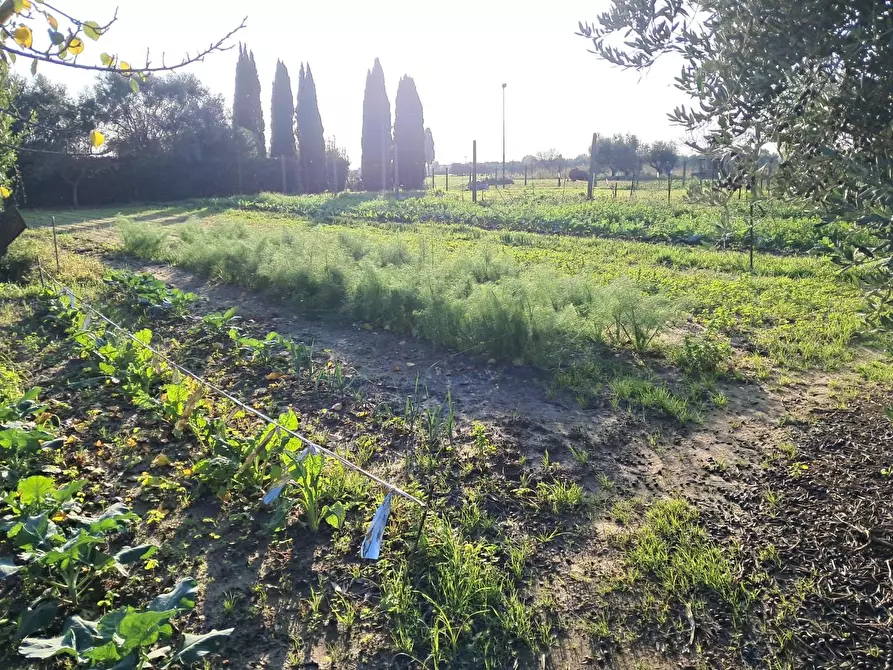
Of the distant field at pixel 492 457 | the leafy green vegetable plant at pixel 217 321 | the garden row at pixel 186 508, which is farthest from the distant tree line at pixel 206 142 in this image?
the garden row at pixel 186 508

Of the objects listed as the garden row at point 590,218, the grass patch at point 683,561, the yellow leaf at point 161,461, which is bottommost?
the grass patch at point 683,561

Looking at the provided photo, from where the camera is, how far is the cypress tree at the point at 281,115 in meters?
38.8

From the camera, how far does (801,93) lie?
203cm

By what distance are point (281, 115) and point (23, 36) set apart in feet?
134

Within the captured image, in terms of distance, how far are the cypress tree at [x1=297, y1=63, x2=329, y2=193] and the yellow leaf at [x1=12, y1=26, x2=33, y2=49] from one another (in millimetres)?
39932

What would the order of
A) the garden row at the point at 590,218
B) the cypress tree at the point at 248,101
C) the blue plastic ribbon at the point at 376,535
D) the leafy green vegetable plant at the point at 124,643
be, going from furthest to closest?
the cypress tree at the point at 248,101
the garden row at the point at 590,218
the blue plastic ribbon at the point at 376,535
the leafy green vegetable plant at the point at 124,643

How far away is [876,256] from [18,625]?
141 inches

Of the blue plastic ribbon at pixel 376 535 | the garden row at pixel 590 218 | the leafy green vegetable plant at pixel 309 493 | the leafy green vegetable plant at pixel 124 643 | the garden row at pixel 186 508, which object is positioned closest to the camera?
the leafy green vegetable plant at pixel 124 643

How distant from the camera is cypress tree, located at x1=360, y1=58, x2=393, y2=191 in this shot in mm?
39562

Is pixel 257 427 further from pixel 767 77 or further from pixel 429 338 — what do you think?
pixel 767 77

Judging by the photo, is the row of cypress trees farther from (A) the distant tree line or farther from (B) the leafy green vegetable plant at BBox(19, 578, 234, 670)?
(B) the leafy green vegetable plant at BBox(19, 578, 234, 670)

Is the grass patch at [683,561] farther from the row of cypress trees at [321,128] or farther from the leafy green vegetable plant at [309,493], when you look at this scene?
the row of cypress trees at [321,128]

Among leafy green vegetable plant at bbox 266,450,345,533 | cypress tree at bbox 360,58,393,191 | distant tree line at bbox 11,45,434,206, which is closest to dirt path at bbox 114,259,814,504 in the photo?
leafy green vegetable plant at bbox 266,450,345,533

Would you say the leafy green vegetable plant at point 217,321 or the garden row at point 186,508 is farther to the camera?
the leafy green vegetable plant at point 217,321
